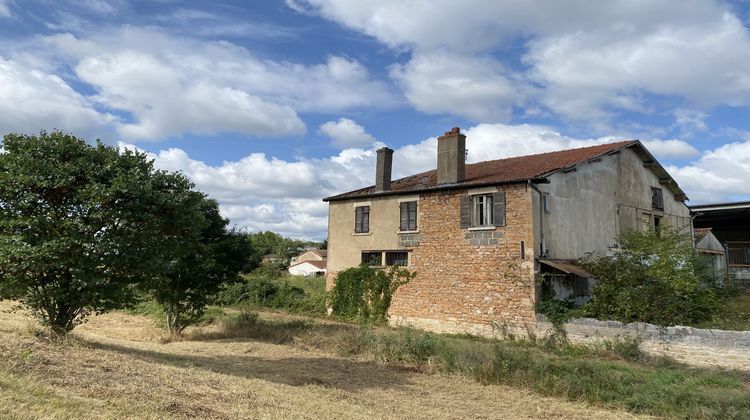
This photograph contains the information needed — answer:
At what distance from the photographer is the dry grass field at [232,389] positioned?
18.6 ft

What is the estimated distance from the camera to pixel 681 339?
1370cm

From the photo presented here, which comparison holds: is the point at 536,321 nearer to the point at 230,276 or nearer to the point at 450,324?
the point at 450,324

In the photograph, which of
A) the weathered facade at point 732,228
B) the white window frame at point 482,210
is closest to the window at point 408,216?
the white window frame at point 482,210

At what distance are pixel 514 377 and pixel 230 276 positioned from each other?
446 inches

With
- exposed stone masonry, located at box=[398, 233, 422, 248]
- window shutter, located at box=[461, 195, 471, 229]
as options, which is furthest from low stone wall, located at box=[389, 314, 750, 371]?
exposed stone masonry, located at box=[398, 233, 422, 248]

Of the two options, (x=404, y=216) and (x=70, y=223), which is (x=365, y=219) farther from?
(x=70, y=223)

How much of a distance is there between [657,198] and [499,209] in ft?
34.7

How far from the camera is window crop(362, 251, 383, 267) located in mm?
22219

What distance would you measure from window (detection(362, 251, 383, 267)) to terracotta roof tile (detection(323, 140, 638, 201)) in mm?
2571

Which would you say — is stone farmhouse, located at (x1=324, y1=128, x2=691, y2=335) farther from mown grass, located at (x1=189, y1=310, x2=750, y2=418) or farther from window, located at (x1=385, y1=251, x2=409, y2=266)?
mown grass, located at (x1=189, y1=310, x2=750, y2=418)

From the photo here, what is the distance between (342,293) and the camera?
74.3ft

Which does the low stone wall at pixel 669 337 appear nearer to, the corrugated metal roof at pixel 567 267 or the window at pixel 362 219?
the corrugated metal roof at pixel 567 267

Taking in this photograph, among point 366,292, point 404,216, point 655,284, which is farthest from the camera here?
point 366,292

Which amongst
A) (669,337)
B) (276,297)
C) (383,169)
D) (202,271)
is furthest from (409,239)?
(669,337)
